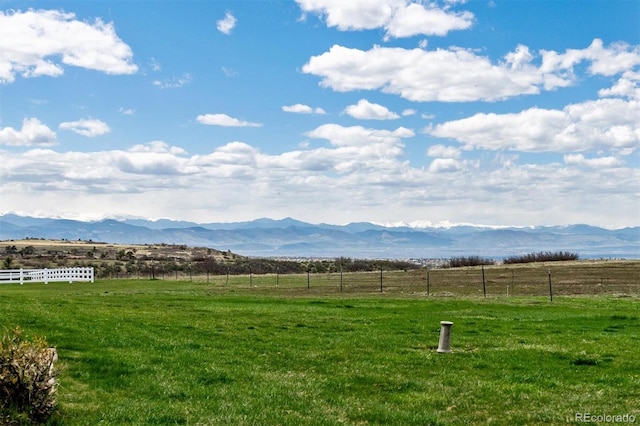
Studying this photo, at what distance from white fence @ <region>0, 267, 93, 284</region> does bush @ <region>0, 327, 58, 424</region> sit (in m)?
63.4

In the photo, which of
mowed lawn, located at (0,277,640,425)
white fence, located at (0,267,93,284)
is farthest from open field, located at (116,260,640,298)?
mowed lawn, located at (0,277,640,425)

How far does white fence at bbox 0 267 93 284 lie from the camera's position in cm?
6856

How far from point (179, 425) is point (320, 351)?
9810 mm

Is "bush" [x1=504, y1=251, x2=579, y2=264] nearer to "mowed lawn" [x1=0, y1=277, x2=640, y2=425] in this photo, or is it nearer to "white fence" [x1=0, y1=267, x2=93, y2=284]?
"white fence" [x1=0, y1=267, x2=93, y2=284]

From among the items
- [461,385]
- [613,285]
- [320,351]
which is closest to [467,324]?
[320,351]

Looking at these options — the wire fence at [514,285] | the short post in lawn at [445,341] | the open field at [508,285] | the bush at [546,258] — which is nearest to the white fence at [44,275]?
the open field at [508,285]

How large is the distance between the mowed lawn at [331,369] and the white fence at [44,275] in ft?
151

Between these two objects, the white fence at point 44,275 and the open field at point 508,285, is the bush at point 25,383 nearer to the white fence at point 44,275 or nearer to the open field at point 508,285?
the open field at point 508,285

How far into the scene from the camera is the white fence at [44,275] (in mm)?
68562

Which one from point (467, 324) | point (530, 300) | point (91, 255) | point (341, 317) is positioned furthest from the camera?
point (91, 255)

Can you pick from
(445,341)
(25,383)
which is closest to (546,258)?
(445,341)

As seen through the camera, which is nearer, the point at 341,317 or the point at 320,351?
the point at 320,351

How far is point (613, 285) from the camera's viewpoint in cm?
6356

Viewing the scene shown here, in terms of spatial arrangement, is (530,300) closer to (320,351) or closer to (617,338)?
(617,338)
